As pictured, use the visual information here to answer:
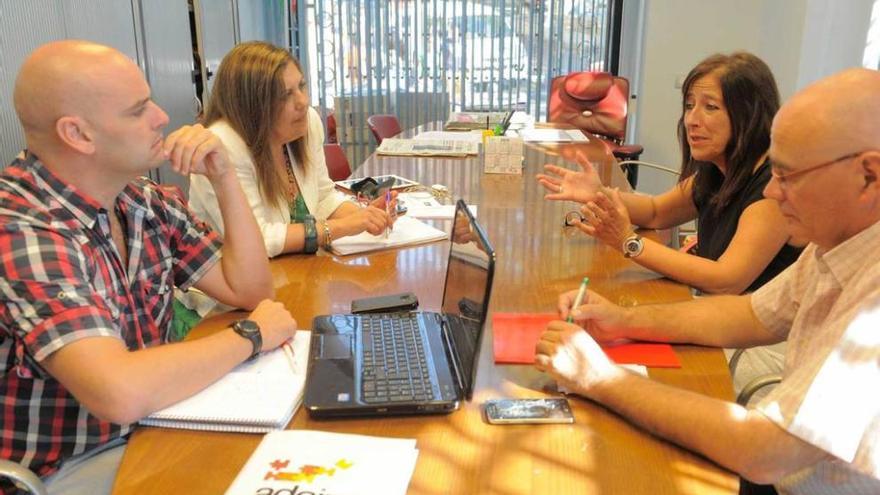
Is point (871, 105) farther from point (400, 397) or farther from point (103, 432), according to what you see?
point (103, 432)

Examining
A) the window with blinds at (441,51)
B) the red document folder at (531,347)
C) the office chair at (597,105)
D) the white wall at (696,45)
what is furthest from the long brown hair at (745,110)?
the window with blinds at (441,51)

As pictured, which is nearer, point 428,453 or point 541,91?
point 428,453

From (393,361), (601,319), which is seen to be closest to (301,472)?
(393,361)

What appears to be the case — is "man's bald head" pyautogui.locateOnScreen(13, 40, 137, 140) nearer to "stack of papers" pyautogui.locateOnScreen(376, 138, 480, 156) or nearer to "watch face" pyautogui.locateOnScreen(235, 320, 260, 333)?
"watch face" pyautogui.locateOnScreen(235, 320, 260, 333)

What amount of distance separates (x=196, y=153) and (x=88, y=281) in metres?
0.43

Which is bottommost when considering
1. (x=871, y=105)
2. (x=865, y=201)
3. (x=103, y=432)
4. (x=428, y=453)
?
(x=103, y=432)

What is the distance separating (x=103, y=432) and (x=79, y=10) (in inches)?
80.2

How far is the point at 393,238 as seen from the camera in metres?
2.04

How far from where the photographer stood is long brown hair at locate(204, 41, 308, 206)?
206 cm

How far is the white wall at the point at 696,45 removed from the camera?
Result: 166 inches

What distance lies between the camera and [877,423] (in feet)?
3.19

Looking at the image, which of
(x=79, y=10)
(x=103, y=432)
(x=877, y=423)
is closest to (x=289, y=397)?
(x=103, y=432)

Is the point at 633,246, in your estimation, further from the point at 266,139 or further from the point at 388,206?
the point at 266,139

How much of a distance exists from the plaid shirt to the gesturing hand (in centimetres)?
10
